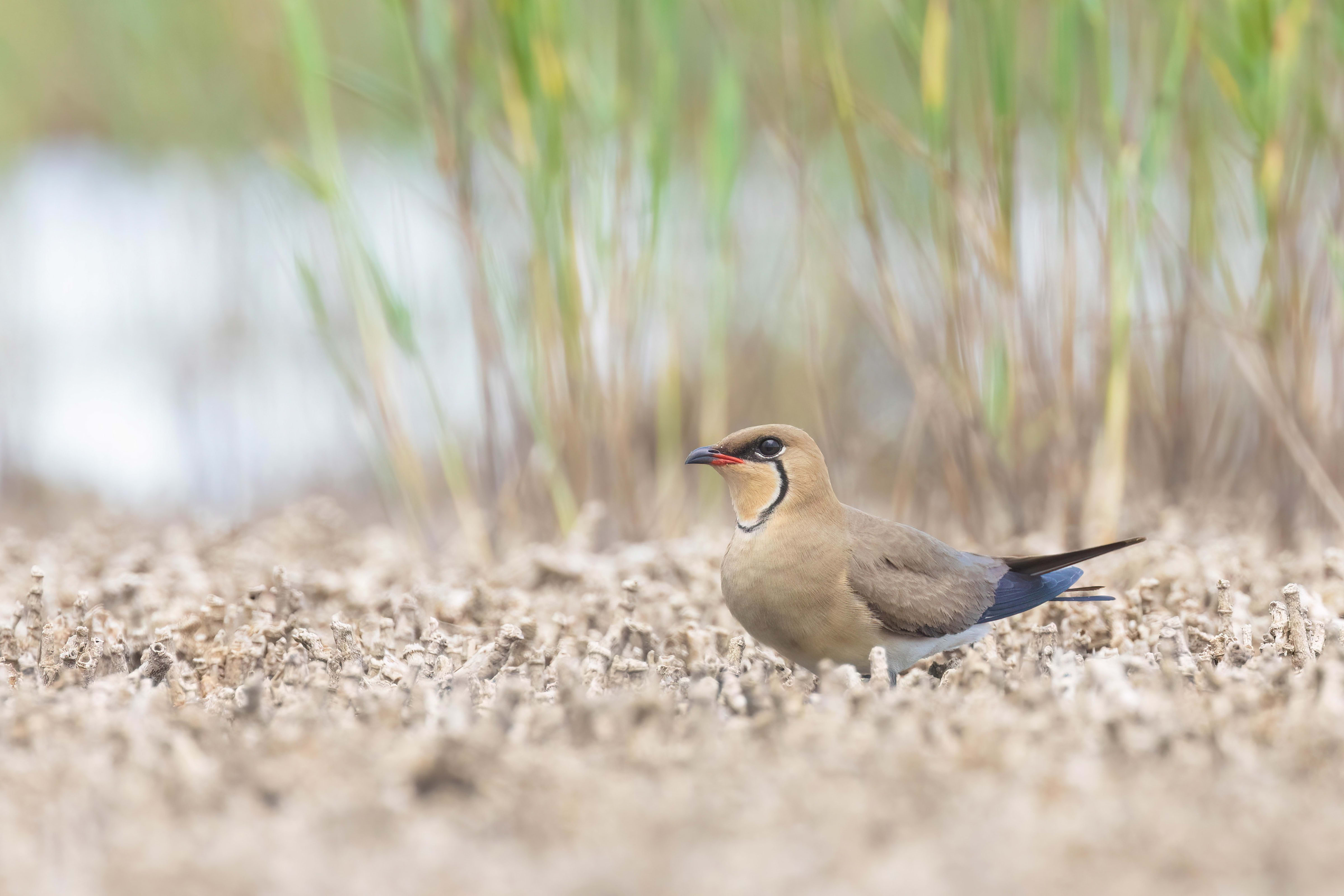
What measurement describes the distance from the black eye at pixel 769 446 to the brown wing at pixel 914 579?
0.63 ft

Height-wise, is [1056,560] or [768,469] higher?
[768,469]

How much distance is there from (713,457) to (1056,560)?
67 cm

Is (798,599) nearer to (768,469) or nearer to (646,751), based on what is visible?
(768,469)

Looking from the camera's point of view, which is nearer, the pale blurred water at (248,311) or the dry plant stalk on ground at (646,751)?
the dry plant stalk on ground at (646,751)

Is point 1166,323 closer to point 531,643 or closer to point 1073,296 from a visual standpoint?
point 1073,296

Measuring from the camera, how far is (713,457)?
239cm

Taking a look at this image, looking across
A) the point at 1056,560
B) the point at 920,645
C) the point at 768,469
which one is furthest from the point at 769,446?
the point at 1056,560

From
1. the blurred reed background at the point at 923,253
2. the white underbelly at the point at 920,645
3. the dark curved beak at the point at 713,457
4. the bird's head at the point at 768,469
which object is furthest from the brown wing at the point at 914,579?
the blurred reed background at the point at 923,253

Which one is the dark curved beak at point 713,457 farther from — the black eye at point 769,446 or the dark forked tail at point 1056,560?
the dark forked tail at point 1056,560

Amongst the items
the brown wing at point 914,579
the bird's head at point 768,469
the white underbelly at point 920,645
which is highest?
the bird's head at point 768,469

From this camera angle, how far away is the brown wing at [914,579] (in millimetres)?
2254

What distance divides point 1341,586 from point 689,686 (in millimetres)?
1476

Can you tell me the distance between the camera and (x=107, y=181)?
18.2 ft

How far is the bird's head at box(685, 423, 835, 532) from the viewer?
2.34 m
